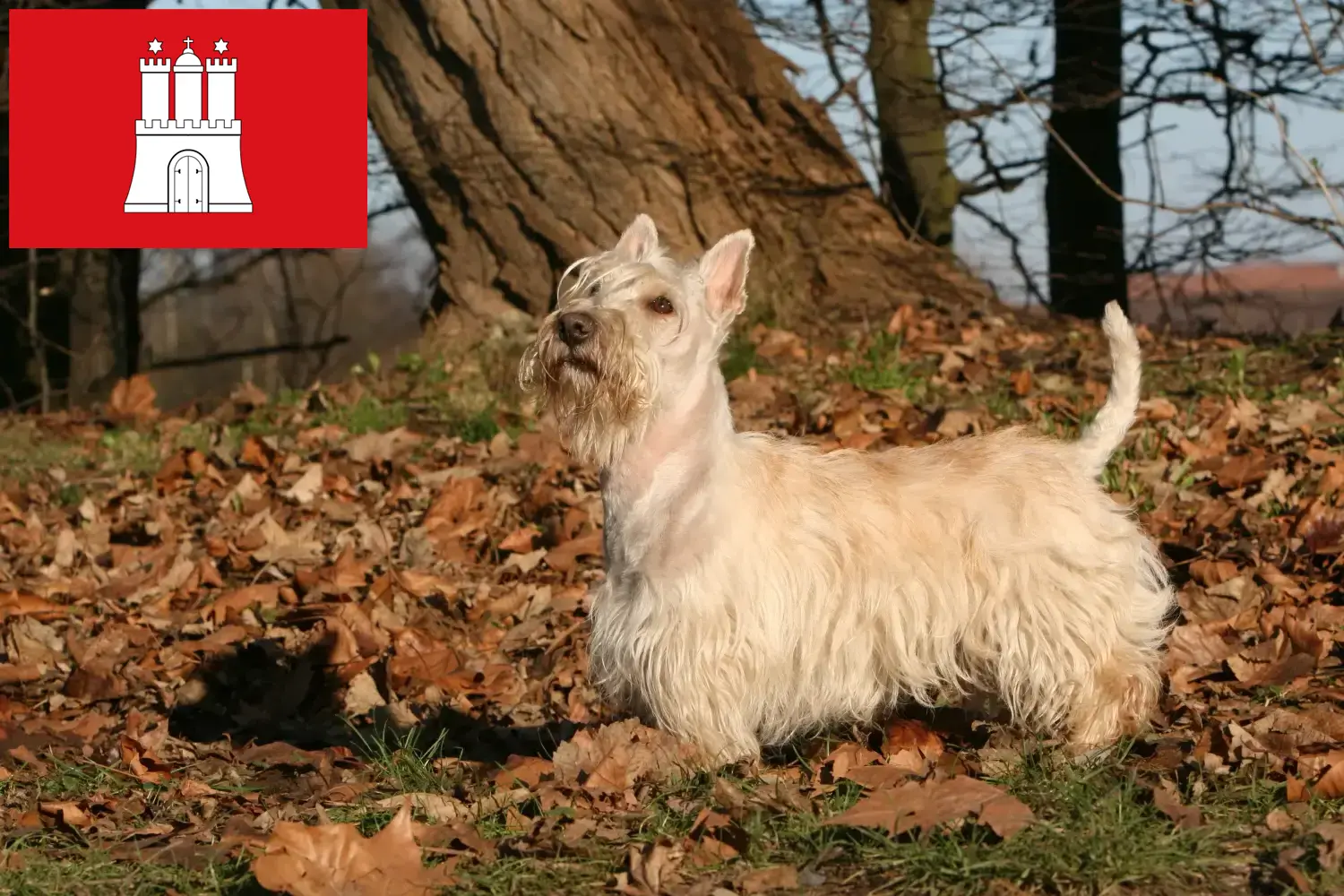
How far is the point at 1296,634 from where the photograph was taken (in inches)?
190

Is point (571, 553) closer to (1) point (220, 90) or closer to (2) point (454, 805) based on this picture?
(2) point (454, 805)

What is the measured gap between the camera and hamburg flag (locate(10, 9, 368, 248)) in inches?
436

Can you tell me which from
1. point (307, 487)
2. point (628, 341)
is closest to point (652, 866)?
point (628, 341)

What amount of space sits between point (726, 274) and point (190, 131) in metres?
8.07

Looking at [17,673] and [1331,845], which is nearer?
[1331,845]

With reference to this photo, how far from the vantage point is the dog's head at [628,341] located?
4055mm

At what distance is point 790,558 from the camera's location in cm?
422

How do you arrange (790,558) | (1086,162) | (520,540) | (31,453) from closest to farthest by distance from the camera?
1. (790,558)
2. (520,540)
3. (31,453)
4. (1086,162)

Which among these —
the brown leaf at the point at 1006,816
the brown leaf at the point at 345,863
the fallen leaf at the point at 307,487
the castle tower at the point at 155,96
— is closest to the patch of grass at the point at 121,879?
the brown leaf at the point at 345,863

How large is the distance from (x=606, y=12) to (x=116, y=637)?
568cm

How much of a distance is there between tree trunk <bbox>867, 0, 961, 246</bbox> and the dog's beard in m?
7.07

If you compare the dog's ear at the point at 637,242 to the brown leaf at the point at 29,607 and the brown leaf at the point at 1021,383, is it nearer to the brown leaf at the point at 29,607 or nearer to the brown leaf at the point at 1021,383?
the brown leaf at the point at 29,607

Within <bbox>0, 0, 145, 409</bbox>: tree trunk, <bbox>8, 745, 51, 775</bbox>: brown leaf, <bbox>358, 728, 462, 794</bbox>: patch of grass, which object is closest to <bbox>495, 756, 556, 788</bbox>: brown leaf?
<bbox>358, 728, 462, 794</bbox>: patch of grass

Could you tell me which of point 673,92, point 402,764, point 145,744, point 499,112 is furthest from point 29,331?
point 402,764
